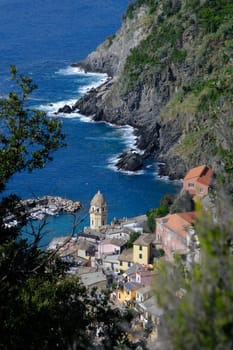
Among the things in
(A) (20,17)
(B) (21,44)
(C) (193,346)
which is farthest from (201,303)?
(A) (20,17)

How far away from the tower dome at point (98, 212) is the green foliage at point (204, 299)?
126 ft

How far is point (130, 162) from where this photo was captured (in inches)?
2361

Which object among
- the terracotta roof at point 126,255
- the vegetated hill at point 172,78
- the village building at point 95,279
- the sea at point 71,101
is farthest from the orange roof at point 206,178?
the village building at point 95,279

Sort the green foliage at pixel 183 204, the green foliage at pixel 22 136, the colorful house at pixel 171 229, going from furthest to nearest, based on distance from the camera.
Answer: the green foliage at pixel 183 204 → the colorful house at pixel 171 229 → the green foliage at pixel 22 136

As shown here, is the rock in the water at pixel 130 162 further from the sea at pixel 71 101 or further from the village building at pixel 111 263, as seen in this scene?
the village building at pixel 111 263

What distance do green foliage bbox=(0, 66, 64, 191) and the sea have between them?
10.1 metres

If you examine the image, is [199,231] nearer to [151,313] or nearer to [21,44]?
[151,313]

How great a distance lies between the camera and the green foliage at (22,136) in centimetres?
1417


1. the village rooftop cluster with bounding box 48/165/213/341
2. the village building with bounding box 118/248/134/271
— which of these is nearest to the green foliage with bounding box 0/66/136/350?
the village rooftop cluster with bounding box 48/165/213/341

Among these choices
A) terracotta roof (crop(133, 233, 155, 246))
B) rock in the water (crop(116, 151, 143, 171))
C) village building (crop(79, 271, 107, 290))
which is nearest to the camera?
village building (crop(79, 271, 107, 290))

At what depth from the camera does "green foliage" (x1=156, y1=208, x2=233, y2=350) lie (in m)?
7.88

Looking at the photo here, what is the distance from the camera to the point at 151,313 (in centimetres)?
2223

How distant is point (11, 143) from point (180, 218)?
26.9m

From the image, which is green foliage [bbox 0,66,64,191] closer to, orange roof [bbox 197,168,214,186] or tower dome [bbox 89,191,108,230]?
tower dome [bbox 89,191,108,230]
